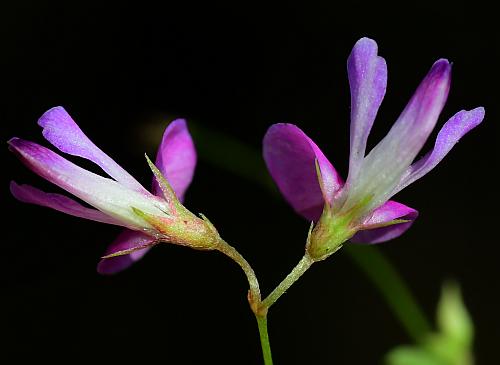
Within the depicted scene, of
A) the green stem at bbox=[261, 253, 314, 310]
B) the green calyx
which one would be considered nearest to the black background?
the green calyx

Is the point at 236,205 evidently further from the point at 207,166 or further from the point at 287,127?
the point at 287,127

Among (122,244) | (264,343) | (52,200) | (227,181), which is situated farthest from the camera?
(227,181)

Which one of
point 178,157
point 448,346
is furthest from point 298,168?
point 448,346

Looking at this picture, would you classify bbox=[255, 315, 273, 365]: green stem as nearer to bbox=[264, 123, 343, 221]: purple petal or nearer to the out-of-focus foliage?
bbox=[264, 123, 343, 221]: purple petal

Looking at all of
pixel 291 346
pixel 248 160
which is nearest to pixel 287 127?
pixel 248 160

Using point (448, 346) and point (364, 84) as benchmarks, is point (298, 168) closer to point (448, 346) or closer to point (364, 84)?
point (364, 84)

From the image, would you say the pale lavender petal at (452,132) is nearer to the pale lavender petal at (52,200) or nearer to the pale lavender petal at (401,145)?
the pale lavender petal at (401,145)
